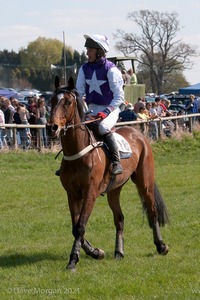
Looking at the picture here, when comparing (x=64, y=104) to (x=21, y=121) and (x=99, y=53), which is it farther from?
(x=21, y=121)

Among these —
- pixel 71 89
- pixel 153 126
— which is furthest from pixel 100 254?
pixel 153 126

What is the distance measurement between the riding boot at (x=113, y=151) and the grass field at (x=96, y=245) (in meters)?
1.10

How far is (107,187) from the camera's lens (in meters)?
8.82

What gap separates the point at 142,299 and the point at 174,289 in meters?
0.45

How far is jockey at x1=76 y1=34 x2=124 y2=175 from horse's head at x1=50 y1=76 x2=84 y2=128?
44 cm

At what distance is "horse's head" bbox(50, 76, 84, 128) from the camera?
7887mm

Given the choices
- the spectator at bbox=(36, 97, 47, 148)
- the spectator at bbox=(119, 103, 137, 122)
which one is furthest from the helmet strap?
the spectator at bbox=(119, 103, 137, 122)

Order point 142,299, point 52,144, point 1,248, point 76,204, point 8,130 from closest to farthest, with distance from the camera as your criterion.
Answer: point 142,299, point 76,204, point 1,248, point 8,130, point 52,144

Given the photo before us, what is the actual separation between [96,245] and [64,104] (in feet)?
7.90

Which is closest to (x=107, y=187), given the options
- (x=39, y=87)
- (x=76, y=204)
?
(x=76, y=204)

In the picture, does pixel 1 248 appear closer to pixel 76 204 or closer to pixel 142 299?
pixel 76 204

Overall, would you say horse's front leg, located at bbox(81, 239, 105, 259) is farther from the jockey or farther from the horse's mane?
the horse's mane

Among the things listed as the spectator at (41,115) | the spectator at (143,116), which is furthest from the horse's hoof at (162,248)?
the spectator at (143,116)

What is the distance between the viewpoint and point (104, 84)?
8781 mm
